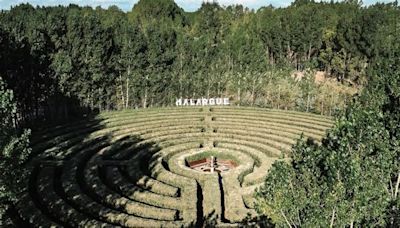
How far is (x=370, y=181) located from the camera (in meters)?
16.2

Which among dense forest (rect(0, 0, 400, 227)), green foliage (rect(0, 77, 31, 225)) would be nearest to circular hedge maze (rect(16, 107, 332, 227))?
dense forest (rect(0, 0, 400, 227))

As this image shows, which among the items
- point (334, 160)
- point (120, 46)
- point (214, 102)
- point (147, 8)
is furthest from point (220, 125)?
point (147, 8)

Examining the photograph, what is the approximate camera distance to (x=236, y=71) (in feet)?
265

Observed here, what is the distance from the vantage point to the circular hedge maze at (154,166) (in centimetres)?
3003

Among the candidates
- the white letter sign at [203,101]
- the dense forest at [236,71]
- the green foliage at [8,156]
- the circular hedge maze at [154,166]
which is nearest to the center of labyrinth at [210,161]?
the circular hedge maze at [154,166]

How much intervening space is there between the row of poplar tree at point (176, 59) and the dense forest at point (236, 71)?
0.19 meters

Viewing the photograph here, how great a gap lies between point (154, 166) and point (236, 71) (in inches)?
1730

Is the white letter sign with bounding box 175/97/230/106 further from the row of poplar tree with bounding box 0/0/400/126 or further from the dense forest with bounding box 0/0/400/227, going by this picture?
the dense forest with bounding box 0/0/400/227

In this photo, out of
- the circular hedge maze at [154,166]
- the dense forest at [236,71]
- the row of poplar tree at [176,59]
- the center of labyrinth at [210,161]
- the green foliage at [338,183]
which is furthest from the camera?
the row of poplar tree at [176,59]

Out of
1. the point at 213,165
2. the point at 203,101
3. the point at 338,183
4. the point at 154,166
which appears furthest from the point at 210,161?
the point at 338,183

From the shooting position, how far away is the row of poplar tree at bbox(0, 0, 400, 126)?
191ft

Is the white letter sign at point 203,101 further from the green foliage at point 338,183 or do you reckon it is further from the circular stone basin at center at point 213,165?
the green foliage at point 338,183

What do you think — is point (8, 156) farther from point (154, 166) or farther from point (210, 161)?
point (210, 161)

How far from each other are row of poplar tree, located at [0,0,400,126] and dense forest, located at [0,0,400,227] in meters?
0.19
